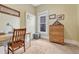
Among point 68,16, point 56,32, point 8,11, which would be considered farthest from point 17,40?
point 68,16

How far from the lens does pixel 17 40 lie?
1.77 m

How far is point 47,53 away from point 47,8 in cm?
89

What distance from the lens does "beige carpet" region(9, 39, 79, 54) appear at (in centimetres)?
171

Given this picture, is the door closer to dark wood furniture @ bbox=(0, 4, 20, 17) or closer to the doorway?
the doorway

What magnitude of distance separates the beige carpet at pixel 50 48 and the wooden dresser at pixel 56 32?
0.37 ft

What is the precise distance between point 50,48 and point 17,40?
0.67 meters

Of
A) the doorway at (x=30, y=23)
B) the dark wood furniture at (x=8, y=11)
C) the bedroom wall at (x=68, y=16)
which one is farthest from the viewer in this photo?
the doorway at (x=30, y=23)

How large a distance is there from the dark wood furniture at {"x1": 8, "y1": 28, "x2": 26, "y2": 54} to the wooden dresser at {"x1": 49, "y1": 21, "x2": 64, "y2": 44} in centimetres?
60

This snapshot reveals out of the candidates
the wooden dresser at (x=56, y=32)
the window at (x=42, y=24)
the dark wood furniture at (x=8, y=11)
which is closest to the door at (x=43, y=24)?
the window at (x=42, y=24)

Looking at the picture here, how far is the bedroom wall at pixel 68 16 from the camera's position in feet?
5.67

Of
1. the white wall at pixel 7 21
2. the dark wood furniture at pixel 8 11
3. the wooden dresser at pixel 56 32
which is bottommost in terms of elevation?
the wooden dresser at pixel 56 32

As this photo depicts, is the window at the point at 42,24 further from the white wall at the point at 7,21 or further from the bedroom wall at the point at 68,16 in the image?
the white wall at the point at 7,21

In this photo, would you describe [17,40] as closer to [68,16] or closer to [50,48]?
[50,48]
